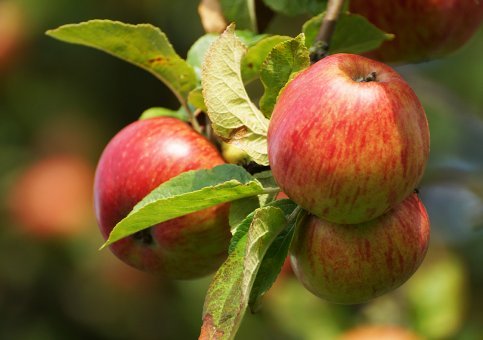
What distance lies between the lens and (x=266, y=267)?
1.08 m

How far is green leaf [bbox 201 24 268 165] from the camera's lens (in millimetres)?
1108

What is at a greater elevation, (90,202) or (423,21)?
(423,21)

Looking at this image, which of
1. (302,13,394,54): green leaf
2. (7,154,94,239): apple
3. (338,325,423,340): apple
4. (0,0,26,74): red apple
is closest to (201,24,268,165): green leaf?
(302,13,394,54): green leaf

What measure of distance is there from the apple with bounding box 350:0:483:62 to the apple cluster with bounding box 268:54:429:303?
0.45 m

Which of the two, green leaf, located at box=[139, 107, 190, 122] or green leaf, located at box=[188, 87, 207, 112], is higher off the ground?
green leaf, located at box=[188, 87, 207, 112]

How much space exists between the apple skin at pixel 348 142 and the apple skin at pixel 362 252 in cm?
5

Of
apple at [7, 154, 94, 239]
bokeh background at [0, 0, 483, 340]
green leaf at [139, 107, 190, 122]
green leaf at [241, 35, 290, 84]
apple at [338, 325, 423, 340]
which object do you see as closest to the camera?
green leaf at [241, 35, 290, 84]

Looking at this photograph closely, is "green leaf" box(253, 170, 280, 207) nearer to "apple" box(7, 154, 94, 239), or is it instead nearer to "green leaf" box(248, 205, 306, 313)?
"green leaf" box(248, 205, 306, 313)

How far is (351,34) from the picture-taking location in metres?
1.33

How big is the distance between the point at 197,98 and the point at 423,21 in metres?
0.43

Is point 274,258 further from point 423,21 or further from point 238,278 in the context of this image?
point 423,21

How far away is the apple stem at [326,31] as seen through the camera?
4.13ft

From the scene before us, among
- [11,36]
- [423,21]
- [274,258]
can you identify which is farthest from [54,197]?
[274,258]

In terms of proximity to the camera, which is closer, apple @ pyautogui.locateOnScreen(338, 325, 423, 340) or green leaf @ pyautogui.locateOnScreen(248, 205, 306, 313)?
green leaf @ pyautogui.locateOnScreen(248, 205, 306, 313)
